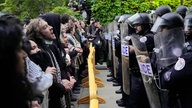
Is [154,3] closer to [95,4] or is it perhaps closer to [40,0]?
[95,4]

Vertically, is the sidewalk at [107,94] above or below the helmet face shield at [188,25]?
below

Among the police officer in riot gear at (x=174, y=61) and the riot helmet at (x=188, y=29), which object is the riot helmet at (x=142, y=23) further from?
the riot helmet at (x=188, y=29)

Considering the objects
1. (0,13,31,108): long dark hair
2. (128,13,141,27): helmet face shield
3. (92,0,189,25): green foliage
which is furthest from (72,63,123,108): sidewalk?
(0,13,31,108): long dark hair

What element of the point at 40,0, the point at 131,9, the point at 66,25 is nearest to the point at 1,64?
the point at 66,25

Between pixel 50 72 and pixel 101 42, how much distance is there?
11.9 metres

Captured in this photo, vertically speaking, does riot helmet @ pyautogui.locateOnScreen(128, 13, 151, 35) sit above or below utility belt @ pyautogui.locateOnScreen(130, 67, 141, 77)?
above

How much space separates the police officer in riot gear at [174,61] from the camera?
3982 mm

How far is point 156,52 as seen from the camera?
5195mm

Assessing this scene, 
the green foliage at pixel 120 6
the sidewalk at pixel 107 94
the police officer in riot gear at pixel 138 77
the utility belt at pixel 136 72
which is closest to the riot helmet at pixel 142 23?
the police officer in riot gear at pixel 138 77

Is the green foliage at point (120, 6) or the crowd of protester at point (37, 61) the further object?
the green foliage at point (120, 6)

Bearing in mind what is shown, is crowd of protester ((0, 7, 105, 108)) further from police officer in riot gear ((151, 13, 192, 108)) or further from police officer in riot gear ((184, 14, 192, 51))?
police officer in riot gear ((184, 14, 192, 51))

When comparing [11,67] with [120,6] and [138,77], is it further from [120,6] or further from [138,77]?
[120,6]

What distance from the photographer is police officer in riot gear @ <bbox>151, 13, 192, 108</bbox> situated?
398 cm

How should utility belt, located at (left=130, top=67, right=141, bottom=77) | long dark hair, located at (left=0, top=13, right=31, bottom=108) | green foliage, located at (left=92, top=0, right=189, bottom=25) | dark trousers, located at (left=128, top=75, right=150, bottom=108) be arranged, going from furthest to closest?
green foliage, located at (left=92, top=0, right=189, bottom=25), utility belt, located at (left=130, top=67, right=141, bottom=77), dark trousers, located at (left=128, top=75, right=150, bottom=108), long dark hair, located at (left=0, top=13, right=31, bottom=108)
